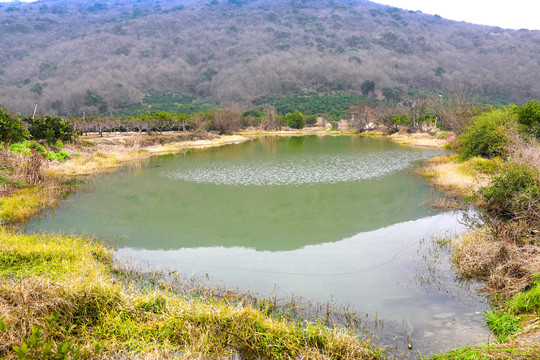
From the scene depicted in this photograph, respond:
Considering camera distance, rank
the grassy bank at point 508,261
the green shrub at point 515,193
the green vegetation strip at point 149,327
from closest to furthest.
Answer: the grassy bank at point 508,261 → the green vegetation strip at point 149,327 → the green shrub at point 515,193

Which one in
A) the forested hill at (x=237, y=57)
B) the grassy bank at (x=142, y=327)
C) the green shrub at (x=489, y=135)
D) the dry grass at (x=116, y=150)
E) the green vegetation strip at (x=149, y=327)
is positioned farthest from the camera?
the forested hill at (x=237, y=57)

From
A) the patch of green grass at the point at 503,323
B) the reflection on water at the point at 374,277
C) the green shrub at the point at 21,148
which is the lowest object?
the reflection on water at the point at 374,277

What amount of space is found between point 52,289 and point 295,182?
46.2 ft

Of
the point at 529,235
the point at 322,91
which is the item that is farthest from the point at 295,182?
the point at 322,91

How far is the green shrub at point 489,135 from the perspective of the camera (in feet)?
57.8

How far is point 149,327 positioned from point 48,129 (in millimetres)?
24239

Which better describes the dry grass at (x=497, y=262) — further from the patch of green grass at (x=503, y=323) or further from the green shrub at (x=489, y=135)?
the green shrub at (x=489, y=135)

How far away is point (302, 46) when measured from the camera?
533 ft

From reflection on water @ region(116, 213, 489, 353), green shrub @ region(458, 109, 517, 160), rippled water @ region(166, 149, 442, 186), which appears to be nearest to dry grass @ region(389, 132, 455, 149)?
rippled water @ region(166, 149, 442, 186)

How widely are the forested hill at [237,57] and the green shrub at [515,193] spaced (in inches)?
3594

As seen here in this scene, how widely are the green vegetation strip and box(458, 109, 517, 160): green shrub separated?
16991 mm

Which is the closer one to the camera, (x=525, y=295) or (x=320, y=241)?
(x=525, y=295)

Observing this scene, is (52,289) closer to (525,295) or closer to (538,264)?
(525,295)

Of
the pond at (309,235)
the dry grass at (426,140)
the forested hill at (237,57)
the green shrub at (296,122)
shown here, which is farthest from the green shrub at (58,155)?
the forested hill at (237,57)
